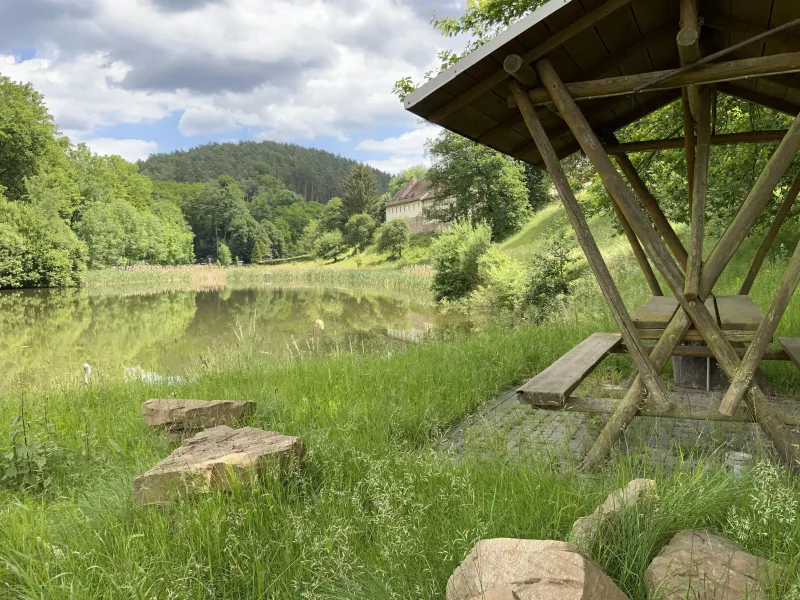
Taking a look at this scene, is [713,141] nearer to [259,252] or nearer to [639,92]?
[639,92]

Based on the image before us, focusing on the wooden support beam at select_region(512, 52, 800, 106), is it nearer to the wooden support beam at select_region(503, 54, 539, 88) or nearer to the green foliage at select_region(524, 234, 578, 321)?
the wooden support beam at select_region(503, 54, 539, 88)

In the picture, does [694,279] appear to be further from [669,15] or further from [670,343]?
[669,15]

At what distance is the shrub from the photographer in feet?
53.2

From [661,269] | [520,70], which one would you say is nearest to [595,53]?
[520,70]

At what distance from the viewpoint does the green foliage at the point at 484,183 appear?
3628 cm

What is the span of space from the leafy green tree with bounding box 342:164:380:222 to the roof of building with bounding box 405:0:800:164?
71839mm

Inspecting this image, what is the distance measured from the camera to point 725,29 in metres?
4.16

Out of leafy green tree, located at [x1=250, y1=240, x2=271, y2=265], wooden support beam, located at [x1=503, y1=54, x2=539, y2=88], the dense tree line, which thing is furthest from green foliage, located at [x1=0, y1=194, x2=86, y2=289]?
the dense tree line

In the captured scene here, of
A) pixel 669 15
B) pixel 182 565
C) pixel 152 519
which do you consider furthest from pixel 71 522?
pixel 669 15

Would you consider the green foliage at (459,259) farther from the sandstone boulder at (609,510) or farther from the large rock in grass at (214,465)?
the sandstone boulder at (609,510)

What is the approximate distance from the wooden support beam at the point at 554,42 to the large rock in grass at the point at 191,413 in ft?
9.64

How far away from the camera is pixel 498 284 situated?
17.2 metres

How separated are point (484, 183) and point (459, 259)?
17.6 metres

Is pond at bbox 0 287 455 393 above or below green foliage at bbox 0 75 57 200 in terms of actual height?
below
